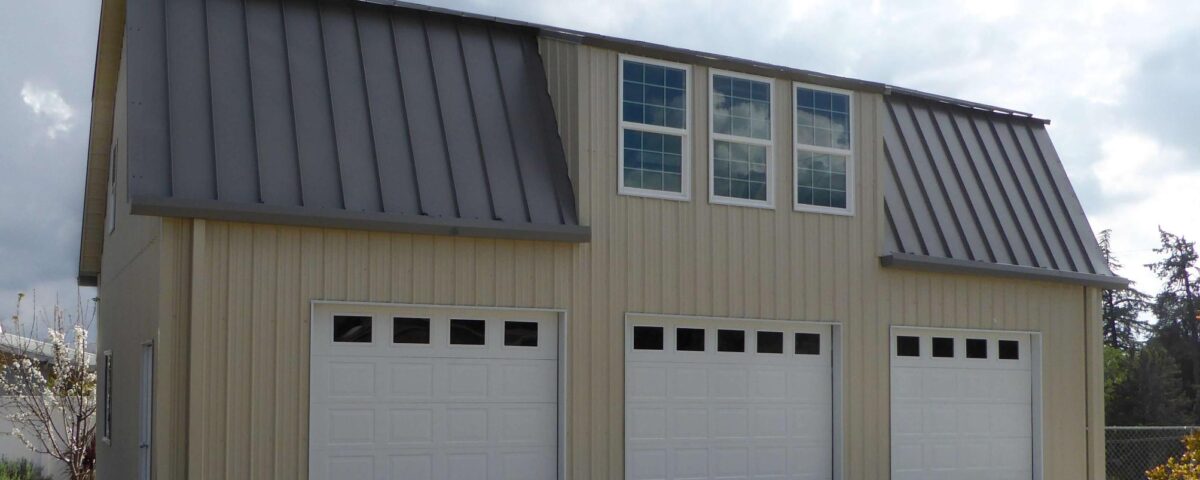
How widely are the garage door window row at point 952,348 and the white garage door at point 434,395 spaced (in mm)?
4513

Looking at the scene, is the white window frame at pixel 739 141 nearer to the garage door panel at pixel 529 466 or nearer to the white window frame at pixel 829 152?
the white window frame at pixel 829 152

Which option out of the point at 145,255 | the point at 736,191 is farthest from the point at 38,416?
the point at 736,191

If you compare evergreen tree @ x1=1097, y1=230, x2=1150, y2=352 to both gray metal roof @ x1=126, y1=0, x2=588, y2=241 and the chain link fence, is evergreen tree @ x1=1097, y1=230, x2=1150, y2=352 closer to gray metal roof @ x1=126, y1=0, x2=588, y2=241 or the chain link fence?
the chain link fence

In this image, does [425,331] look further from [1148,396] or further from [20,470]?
[1148,396]

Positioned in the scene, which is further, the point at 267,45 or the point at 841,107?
the point at 841,107

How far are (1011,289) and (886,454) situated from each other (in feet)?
9.21

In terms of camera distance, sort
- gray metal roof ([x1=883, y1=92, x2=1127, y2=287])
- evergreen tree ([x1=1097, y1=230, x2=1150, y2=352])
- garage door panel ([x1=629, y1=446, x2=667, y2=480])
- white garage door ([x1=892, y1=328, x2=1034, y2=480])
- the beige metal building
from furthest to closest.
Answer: evergreen tree ([x1=1097, y1=230, x2=1150, y2=352]) → gray metal roof ([x1=883, y1=92, x2=1127, y2=287]) → white garage door ([x1=892, y1=328, x2=1034, y2=480]) → garage door panel ([x1=629, y1=446, x2=667, y2=480]) → the beige metal building

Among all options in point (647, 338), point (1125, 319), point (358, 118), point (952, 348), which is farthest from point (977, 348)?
point (1125, 319)

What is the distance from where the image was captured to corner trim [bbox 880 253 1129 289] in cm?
1362

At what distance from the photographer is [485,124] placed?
12.0m

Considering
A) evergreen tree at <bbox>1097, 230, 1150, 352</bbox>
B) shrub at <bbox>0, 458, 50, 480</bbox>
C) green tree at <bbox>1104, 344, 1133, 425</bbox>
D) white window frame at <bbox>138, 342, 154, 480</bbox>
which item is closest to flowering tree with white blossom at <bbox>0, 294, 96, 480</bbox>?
shrub at <bbox>0, 458, 50, 480</bbox>

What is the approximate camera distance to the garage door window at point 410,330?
36.4ft

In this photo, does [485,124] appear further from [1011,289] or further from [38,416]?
[38,416]

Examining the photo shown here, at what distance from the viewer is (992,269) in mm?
14273
